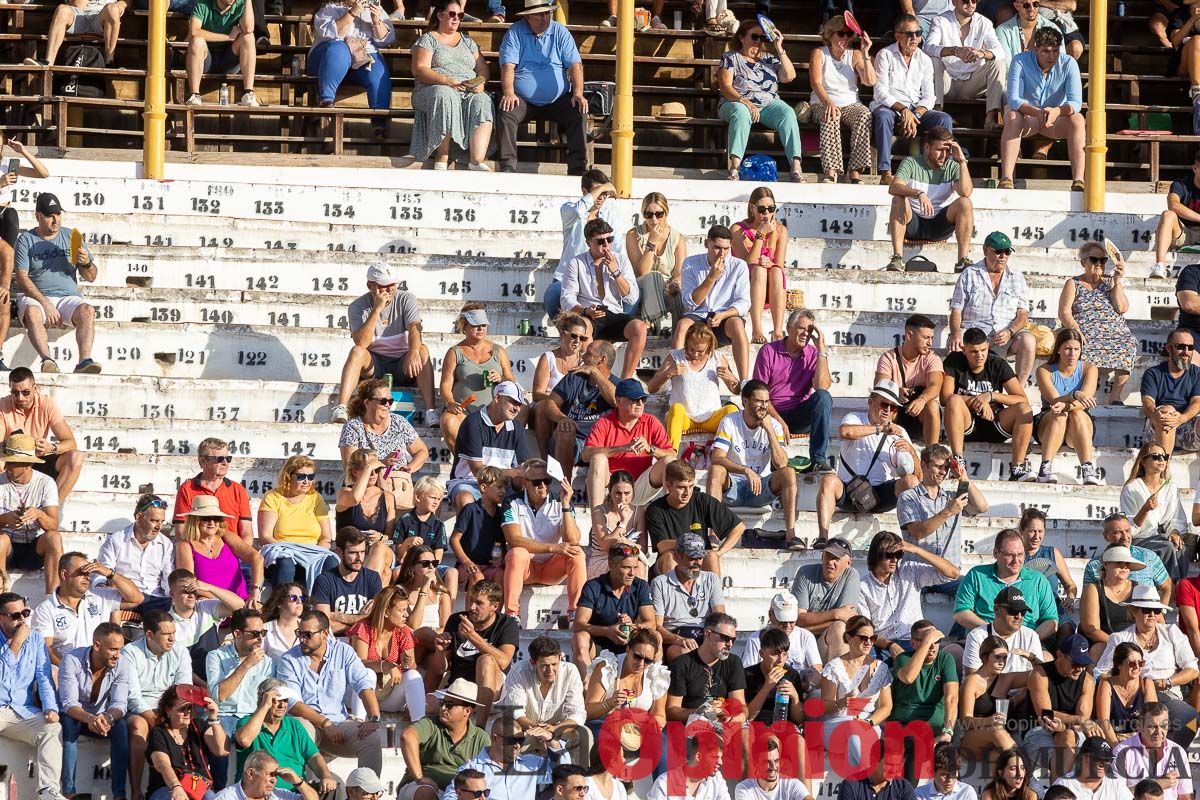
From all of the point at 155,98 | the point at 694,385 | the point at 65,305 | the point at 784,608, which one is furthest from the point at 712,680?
the point at 155,98

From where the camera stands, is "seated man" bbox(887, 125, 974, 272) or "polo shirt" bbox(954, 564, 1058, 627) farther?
"seated man" bbox(887, 125, 974, 272)

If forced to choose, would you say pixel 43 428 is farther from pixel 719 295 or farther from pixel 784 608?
pixel 784 608

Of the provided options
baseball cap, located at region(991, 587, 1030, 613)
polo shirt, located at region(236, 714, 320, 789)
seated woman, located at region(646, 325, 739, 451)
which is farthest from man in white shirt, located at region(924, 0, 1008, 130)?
polo shirt, located at region(236, 714, 320, 789)

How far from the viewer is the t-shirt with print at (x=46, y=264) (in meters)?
17.3

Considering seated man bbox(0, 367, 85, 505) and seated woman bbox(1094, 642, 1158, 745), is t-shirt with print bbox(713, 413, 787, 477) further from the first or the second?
seated man bbox(0, 367, 85, 505)

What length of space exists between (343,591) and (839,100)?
6.83 meters

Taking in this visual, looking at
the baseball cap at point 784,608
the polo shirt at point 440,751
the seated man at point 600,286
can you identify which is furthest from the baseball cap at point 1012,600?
the seated man at point 600,286

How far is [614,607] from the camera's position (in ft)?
48.2

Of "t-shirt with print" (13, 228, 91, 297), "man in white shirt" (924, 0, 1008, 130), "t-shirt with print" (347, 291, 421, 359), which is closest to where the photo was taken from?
"t-shirt with print" (347, 291, 421, 359)

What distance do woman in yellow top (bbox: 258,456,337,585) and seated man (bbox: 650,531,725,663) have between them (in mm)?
1999

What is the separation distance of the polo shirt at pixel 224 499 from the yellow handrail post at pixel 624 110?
5.15 m

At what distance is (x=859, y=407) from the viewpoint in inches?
681

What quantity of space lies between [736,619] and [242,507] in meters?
2.93

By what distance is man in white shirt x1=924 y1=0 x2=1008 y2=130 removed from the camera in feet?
66.6
